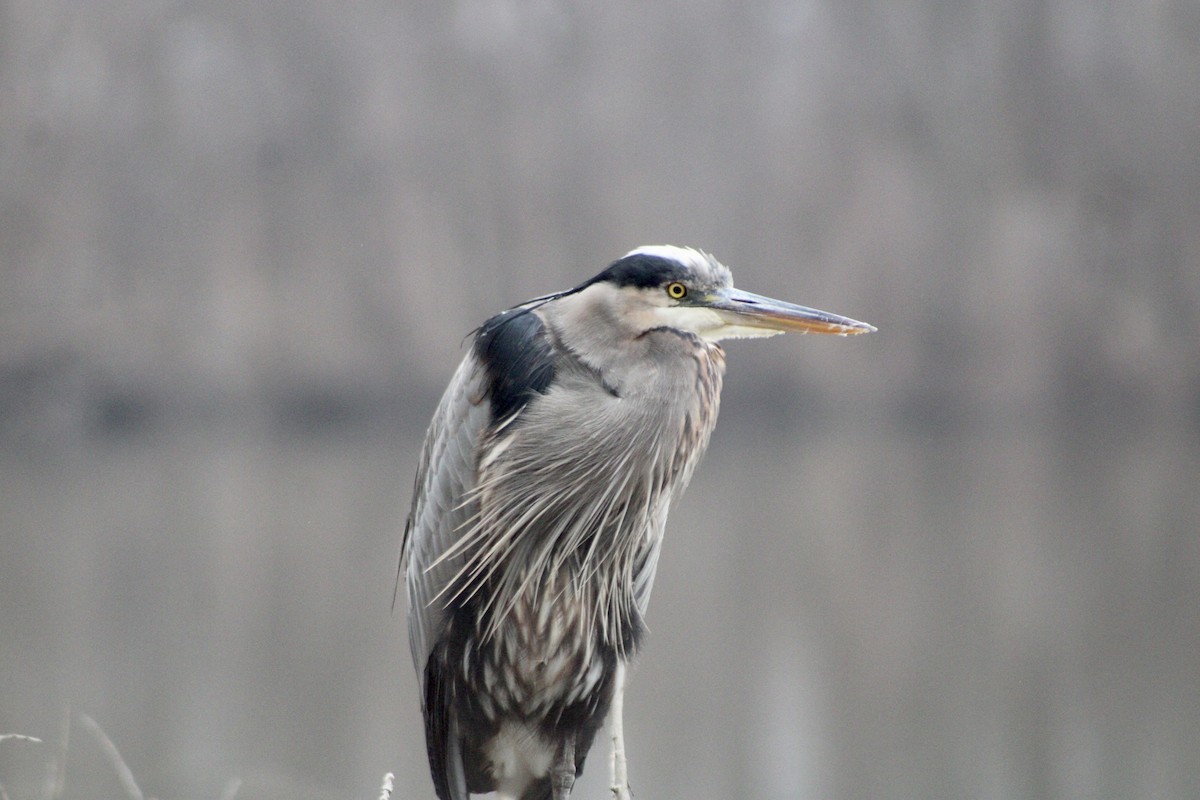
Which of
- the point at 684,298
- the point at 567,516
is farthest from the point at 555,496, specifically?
the point at 684,298

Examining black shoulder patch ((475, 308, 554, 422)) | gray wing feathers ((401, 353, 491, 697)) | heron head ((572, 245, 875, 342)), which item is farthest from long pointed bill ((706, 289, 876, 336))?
gray wing feathers ((401, 353, 491, 697))

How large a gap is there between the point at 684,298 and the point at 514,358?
266 mm

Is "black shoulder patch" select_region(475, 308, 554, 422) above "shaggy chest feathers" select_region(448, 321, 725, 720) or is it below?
above

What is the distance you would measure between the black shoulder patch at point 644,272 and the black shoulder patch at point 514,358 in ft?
0.50

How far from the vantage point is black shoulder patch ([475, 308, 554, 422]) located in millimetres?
1685

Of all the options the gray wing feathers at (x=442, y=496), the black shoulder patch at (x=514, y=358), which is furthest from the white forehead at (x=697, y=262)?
Result: the gray wing feathers at (x=442, y=496)

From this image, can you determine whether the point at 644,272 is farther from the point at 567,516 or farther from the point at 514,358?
the point at 567,516

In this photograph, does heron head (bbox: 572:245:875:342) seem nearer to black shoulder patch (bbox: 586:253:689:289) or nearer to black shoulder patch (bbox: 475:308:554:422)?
black shoulder patch (bbox: 586:253:689:289)

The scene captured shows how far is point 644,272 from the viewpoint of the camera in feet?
5.19

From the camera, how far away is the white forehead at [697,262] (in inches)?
62.0

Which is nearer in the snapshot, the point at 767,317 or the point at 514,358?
the point at 767,317

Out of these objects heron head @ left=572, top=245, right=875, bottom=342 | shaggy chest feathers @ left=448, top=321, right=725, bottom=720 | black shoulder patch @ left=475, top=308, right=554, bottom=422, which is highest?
heron head @ left=572, top=245, right=875, bottom=342

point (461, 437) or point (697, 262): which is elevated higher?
point (697, 262)

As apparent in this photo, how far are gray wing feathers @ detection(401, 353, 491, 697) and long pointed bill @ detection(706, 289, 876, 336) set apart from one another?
383mm
